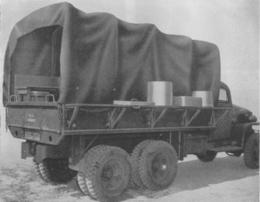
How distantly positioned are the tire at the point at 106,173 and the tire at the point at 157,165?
0.41 meters

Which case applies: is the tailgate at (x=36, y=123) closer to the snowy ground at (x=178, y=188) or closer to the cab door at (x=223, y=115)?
the snowy ground at (x=178, y=188)

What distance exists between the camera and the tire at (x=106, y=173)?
6.41 m

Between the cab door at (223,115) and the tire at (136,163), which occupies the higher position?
the cab door at (223,115)

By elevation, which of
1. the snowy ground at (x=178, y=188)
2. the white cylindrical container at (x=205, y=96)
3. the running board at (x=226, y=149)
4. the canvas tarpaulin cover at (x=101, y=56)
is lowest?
the snowy ground at (x=178, y=188)

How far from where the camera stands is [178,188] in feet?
25.2

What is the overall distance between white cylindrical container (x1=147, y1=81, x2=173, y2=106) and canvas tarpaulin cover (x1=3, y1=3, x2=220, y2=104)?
0.18m

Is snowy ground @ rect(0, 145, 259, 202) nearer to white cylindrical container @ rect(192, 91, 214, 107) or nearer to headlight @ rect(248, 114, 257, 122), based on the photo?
headlight @ rect(248, 114, 257, 122)

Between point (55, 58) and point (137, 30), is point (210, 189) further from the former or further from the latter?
point (55, 58)

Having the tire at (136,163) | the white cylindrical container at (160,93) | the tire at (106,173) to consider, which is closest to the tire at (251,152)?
the white cylindrical container at (160,93)

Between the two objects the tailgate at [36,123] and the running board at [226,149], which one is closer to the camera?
the tailgate at [36,123]

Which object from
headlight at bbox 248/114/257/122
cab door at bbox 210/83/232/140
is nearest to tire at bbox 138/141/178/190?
cab door at bbox 210/83/232/140

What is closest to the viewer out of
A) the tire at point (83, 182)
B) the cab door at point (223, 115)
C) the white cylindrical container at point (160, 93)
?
the tire at point (83, 182)

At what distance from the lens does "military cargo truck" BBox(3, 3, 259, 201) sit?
253 inches

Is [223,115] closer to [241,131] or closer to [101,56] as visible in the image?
[241,131]
